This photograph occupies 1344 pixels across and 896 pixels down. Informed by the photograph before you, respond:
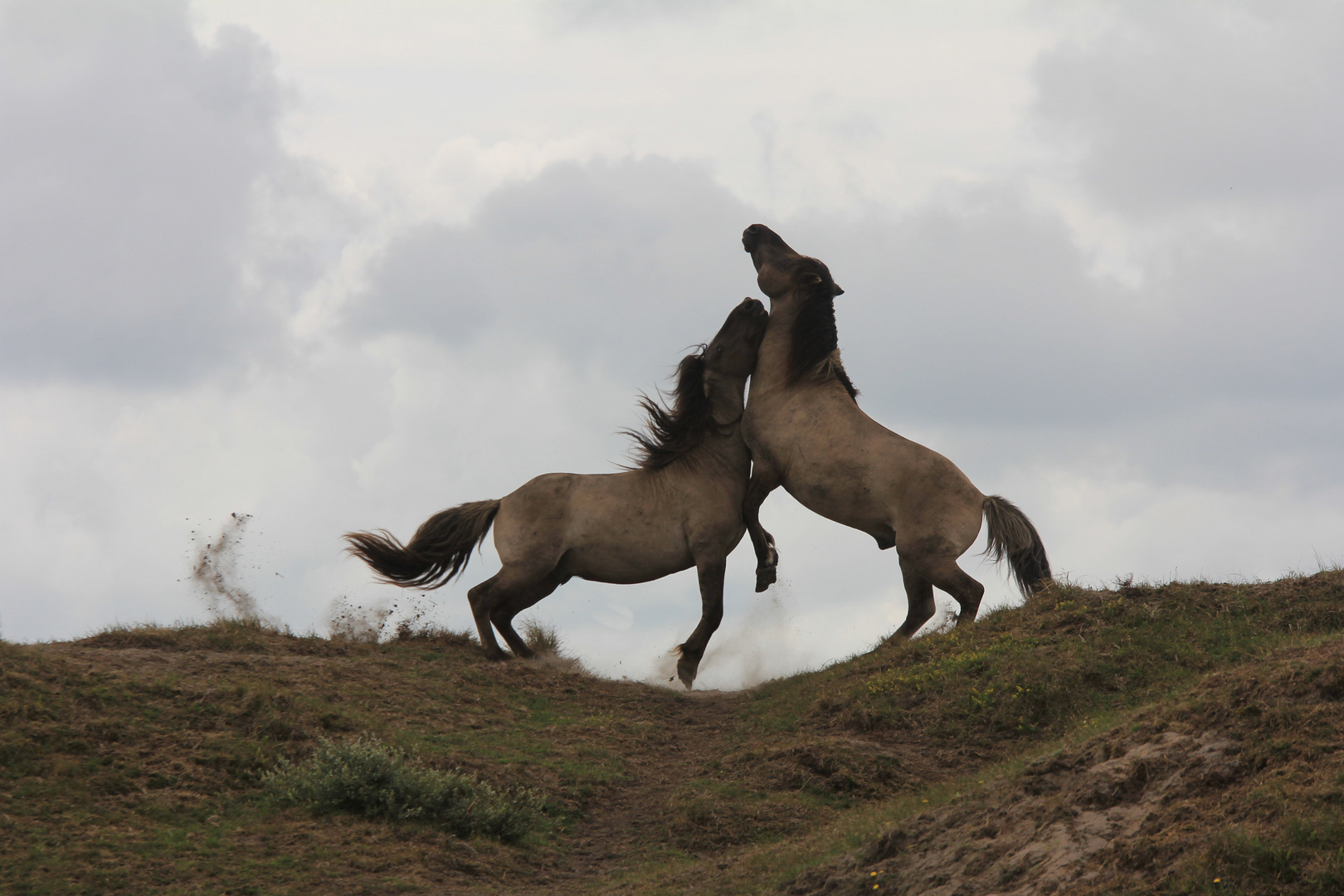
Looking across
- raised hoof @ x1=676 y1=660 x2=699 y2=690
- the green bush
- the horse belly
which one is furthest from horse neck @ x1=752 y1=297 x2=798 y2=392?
the green bush

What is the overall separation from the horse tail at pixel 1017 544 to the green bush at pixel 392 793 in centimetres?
563

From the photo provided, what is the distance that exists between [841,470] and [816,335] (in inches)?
64.3

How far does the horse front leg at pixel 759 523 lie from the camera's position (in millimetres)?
12289

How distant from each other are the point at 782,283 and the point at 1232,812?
8.52 metres

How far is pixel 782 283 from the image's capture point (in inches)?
507

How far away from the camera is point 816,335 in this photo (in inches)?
496

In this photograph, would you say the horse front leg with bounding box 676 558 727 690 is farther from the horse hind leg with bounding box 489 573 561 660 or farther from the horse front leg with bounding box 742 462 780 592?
the horse hind leg with bounding box 489 573 561 660

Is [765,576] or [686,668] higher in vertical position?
[765,576]

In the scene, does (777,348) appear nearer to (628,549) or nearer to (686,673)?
(628,549)

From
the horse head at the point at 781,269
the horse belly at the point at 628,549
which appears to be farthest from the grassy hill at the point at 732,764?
the horse head at the point at 781,269

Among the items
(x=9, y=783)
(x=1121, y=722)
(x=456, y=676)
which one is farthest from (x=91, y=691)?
Result: (x=1121, y=722)

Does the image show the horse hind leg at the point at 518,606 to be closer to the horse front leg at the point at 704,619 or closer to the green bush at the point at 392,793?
the horse front leg at the point at 704,619

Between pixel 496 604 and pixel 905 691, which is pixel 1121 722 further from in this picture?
pixel 496 604

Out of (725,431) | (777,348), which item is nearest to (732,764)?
(725,431)
